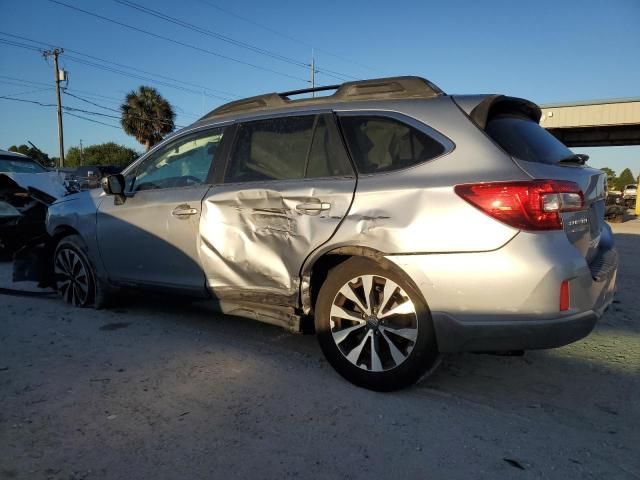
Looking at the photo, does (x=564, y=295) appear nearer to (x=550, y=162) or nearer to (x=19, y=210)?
(x=550, y=162)

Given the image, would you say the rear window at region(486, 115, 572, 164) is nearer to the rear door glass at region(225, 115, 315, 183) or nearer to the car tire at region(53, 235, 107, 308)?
the rear door glass at region(225, 115, 315, 183)

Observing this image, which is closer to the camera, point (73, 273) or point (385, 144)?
point (385, 144)

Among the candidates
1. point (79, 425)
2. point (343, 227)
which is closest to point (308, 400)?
point (343, 227)

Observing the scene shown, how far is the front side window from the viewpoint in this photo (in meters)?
3.83

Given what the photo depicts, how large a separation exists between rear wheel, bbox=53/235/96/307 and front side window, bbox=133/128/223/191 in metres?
0.99

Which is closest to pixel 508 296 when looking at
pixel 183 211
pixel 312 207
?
pixel 312 207

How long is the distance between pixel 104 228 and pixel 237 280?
67.3 inches

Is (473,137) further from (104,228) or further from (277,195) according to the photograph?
(104,228)

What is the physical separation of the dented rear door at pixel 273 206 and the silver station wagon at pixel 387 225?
1 centimetres

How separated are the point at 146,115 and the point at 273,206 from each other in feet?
126

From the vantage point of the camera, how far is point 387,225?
8.90 ft

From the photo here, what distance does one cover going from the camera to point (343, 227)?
114 inches

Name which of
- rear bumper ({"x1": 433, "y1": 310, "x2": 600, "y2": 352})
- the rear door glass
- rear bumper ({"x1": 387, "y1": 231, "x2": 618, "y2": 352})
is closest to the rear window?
rear bumper ({"x1": 387, "y1": 231, "x2": 618, "y2": 352})

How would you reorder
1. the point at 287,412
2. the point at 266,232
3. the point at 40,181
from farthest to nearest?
the point at 40,181, the point at 266,232, the point at 287,412
